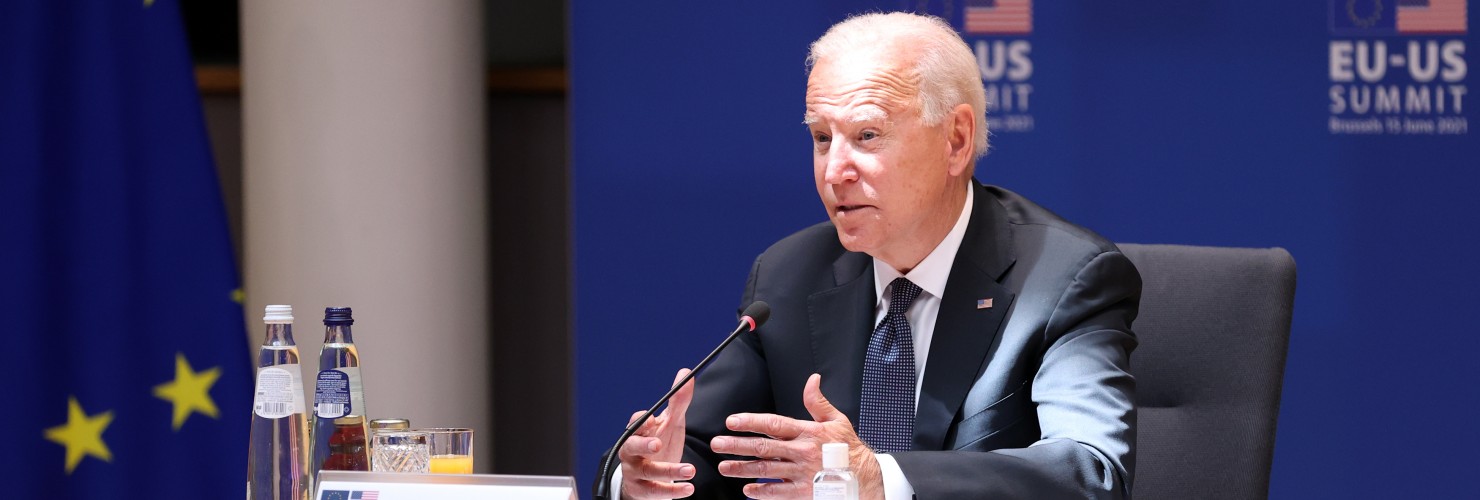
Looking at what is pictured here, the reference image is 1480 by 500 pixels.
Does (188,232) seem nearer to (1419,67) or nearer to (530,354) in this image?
(530,354)

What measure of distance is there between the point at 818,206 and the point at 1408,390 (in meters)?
1.33

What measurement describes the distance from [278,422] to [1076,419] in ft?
3.05

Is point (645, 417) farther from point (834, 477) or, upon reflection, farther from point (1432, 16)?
point (1432, 16)

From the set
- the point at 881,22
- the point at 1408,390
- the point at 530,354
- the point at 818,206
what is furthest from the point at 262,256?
the point at 1408,390

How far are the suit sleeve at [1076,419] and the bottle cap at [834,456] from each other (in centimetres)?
23

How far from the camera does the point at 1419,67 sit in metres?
2.90

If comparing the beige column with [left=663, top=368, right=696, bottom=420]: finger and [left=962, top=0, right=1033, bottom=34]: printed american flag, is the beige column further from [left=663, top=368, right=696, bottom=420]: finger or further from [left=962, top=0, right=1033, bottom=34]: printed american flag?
[left=663, top=368, right=696, bottom=420]: finger

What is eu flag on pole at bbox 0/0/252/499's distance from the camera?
270cm

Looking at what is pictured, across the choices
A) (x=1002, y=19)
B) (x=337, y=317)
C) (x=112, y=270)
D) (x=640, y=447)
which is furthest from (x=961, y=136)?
(x=112, y=270)

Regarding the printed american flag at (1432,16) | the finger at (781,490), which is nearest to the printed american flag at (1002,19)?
the printed american flag at (1432,16)

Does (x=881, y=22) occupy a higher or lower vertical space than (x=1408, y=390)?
higher

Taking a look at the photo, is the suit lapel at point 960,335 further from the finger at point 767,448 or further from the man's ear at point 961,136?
the finger at point 767,448

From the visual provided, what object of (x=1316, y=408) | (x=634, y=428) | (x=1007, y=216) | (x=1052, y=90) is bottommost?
(x=1316, y=408)

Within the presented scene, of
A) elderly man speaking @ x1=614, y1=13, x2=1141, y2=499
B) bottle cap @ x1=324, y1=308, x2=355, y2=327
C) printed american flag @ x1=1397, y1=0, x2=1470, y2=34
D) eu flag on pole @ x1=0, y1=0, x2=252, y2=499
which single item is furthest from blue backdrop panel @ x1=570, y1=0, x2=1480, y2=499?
bottle cap @ x1=324, y1=308, x2=355, y2=327
